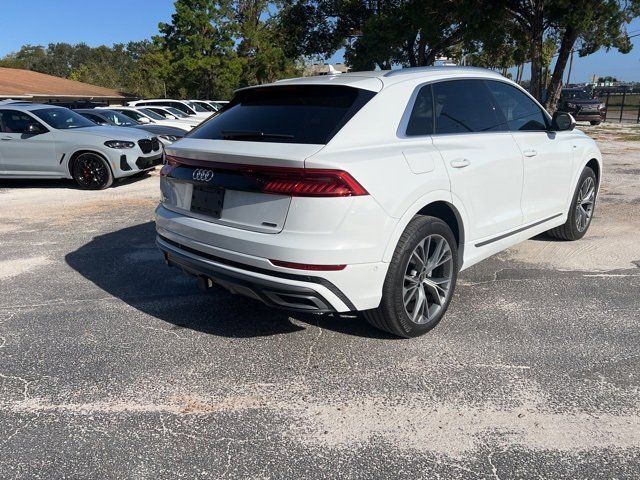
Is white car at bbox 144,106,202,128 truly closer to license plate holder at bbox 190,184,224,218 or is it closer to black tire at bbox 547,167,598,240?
black tire at bbox 547,167,598,240

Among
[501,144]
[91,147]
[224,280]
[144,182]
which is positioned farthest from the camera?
[144,182]

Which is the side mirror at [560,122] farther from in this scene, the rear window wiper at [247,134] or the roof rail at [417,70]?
the rear window wiper at [247,134]

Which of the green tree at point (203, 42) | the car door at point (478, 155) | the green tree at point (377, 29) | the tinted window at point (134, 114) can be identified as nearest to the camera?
the car door at point (478, 155)

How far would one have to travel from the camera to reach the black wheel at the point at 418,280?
3365 millimetres

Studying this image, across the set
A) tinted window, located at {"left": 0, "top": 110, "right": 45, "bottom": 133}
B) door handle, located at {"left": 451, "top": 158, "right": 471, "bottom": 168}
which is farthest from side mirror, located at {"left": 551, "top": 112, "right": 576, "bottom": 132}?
tinted window, located at {"left": 0, "top": 110, "right": 45, "bottom": 133}

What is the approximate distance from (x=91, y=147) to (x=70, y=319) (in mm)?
6666

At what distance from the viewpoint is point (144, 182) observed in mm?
10961

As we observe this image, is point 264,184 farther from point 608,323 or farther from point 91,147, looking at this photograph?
point 91,147

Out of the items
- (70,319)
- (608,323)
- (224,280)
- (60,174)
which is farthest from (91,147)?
(608,323)

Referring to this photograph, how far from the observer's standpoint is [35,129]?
32.7 feet

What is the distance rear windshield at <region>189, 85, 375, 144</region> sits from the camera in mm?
3346

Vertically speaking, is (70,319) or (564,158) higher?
(564,158)

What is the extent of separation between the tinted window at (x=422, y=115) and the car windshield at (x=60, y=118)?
8560mm

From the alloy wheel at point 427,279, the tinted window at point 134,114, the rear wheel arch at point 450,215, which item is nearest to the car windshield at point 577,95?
the tinted window at point 134,114
